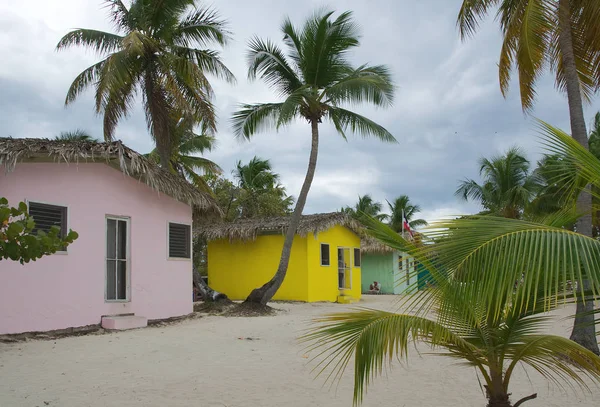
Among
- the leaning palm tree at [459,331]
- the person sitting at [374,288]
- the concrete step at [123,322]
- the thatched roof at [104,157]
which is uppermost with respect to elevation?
the thatched roof at [104,157]

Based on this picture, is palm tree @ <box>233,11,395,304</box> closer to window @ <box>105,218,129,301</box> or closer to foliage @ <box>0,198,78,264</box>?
window @ <box>105,218,129,301</box>

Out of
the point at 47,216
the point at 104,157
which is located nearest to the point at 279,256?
the point at 104,157

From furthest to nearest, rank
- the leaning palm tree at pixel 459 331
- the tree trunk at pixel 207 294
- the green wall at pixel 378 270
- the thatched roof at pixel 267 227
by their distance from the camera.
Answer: the green wall at pixel 378 270 → the thatched roof at pixel 267 227 → the tree trunk at pixel 207 294 → the leaning palm tree at pixel 459 331

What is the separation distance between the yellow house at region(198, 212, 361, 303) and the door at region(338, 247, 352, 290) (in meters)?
0.07

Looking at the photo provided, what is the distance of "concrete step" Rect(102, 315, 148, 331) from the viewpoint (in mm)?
9906

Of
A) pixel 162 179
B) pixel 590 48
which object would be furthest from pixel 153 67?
pixel 590 48

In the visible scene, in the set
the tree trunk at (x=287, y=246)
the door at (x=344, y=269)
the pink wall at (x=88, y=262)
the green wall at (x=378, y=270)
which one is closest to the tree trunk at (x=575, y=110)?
the tree trunk at (x=287, y=246)

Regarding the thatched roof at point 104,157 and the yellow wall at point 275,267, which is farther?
the yellow wall at point 275,267

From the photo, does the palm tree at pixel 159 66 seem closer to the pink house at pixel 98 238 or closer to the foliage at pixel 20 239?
the pink house at pixel 98 238

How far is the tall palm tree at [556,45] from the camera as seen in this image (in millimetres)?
8062

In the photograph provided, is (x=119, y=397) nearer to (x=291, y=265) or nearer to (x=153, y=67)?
(x=153, y=67)

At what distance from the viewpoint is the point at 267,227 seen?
695 inches

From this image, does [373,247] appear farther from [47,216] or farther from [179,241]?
[47,216]

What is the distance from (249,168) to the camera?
26422 mm
